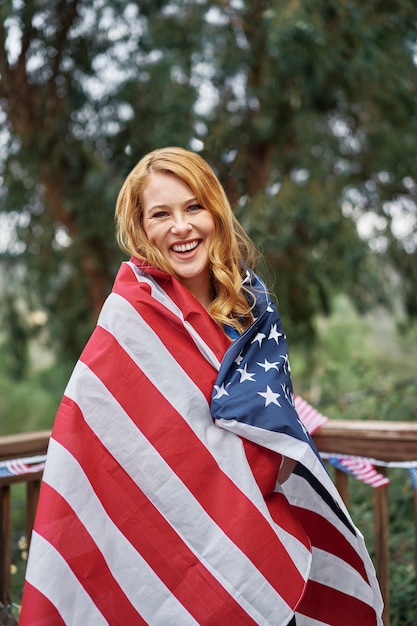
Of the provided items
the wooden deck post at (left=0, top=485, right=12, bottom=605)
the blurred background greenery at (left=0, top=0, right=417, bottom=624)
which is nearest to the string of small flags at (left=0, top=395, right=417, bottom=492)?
the wooden deck post at (left=0, top=485, right=12, bottom=605)

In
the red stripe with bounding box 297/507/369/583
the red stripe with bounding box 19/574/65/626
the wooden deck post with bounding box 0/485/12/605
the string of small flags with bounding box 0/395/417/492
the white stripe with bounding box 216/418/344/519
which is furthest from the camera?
the wooden deck post with bounding box 0/485/12/605

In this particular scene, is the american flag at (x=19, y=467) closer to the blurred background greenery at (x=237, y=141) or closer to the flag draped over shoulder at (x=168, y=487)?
the flag draped over shoulder at (x=168, y=487)

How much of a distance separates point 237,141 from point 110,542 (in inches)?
164

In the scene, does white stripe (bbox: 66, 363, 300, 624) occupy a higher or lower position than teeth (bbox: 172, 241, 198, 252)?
lower

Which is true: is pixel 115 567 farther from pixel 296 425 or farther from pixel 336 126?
pixel 336 126

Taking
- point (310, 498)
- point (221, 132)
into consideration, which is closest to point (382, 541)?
point (310, 498)

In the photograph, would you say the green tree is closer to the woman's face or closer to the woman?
the woman's face

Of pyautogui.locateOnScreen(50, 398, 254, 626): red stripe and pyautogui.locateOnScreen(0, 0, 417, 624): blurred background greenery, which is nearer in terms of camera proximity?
pyautogui.locateOnScreen(50, 398, 254, 626): red stripe

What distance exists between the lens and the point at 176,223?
6.44ft

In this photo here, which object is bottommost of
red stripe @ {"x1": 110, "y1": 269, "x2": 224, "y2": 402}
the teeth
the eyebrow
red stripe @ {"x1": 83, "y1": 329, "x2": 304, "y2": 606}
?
red stripe @ {"x1": 83, "y1": 329, "x2": 304, "y2": 606}

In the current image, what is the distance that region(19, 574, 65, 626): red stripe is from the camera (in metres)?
1.63

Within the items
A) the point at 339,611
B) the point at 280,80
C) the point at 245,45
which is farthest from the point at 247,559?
the point at 245,45

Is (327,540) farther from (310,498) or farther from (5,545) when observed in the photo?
(5,545)

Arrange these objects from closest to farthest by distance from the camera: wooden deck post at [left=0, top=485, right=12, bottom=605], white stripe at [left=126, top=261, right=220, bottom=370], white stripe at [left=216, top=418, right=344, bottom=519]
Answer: white stripe at [left=216, top=418, right=344, bottom=519], white stripe at [left=126, top=261, right=220, bottom=370], wooden deck post at [left=0, top=485, right=12, bottom=605]
